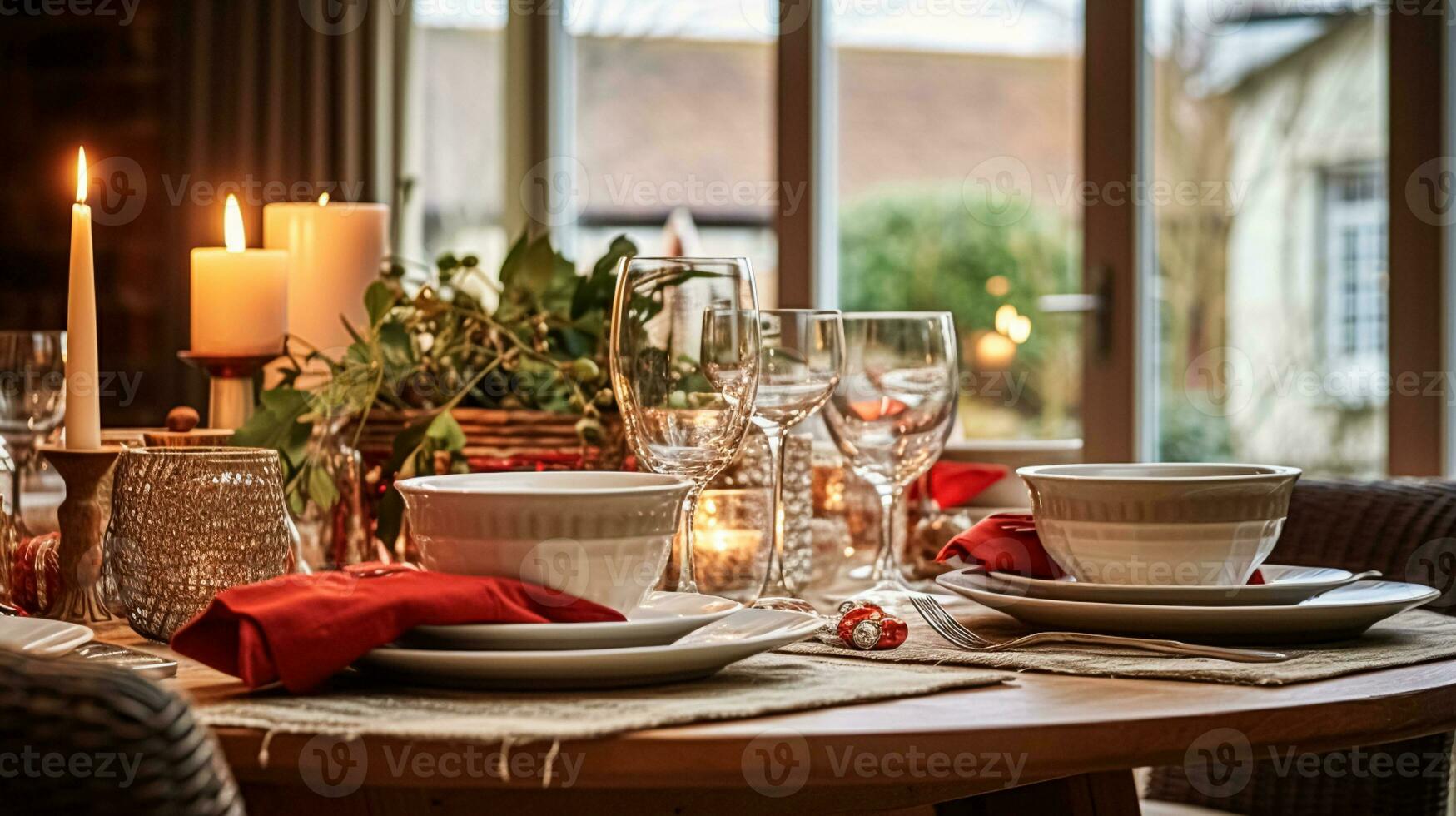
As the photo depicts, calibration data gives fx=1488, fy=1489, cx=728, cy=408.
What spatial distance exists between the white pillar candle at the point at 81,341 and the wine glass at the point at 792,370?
0.41m

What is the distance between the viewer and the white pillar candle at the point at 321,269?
133 cm

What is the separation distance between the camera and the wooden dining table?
1.81ft

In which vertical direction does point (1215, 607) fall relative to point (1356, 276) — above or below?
below

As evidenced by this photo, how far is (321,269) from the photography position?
133 centimetres

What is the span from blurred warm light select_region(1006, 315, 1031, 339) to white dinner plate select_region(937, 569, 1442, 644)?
3.07 metres

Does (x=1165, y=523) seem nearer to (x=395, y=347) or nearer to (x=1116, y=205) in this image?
(x=395, y=347)

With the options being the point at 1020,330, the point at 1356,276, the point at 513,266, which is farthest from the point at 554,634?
the point at 1020,330

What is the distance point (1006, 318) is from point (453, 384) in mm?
2851

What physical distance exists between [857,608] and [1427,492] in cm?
67

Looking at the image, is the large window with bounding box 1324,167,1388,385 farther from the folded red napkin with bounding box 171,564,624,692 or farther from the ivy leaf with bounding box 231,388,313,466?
the folded red napkin with bounding box 171,564,624,692

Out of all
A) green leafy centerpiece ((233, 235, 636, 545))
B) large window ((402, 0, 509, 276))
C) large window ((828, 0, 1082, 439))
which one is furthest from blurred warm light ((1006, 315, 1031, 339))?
green leafy centerpiece ((233, 235, 636, 545))

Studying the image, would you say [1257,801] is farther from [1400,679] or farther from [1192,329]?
[1192,329]

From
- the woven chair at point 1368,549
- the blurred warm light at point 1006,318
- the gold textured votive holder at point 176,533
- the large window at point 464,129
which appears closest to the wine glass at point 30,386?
the gold textured votive holder at point 176,533

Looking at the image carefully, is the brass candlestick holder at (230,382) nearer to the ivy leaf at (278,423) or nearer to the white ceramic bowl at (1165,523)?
the ivy leaf at (278,423)
